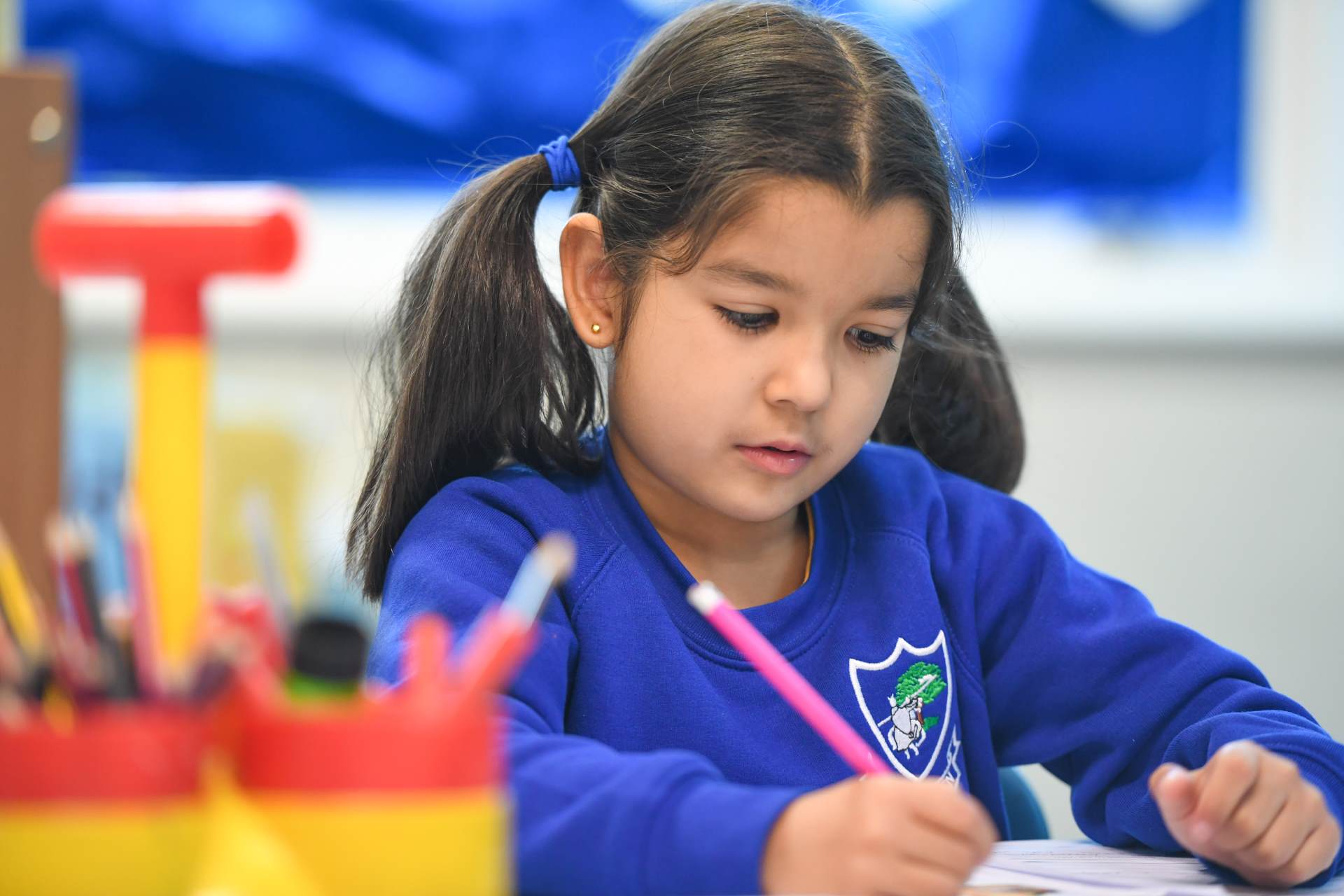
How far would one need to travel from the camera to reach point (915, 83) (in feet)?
2.92

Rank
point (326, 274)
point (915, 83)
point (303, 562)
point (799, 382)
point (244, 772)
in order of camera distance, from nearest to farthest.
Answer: point (244, 772)
point (799, 382)
point (915, 83)
point (303, 562)
point (326, 274)

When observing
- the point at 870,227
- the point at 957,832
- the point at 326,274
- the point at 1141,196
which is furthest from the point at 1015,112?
the point at 957,832

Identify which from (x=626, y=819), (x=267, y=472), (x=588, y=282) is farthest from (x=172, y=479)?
(x=267, y=472)

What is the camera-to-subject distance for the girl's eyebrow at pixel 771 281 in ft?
2.49

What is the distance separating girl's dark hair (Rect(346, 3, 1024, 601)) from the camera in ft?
2.63

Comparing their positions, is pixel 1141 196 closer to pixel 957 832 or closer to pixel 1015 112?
pixel 1015 112

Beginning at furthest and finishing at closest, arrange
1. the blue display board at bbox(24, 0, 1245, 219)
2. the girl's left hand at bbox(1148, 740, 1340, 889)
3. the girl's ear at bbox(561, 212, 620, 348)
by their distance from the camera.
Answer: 1. the blue display board at bbox(24, 0, 1245, 219)
2. the girl's ear at bbox(561, 212, 620, 348)
3. the girl's left hand at bbox(1148, 740, 1340, 889)

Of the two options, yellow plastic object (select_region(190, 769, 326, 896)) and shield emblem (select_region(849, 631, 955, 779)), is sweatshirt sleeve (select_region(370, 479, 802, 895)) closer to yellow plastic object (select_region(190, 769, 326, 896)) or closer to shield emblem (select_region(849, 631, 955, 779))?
yellow plastic object (select_region(190, 769, 326, 896))

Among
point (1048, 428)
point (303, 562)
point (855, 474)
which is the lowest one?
point (303, 562)

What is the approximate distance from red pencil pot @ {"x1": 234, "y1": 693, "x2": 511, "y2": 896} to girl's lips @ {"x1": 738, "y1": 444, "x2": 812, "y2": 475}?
47cm

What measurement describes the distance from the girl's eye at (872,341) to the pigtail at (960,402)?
16 cm

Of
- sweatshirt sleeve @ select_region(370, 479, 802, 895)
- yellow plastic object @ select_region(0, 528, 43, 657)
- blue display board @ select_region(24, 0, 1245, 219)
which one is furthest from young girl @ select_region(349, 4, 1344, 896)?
blue display board @ select_region(24, 0, 1245, 219)

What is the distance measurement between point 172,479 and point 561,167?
1.78 ft

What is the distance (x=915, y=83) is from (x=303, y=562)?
2.96 ft
